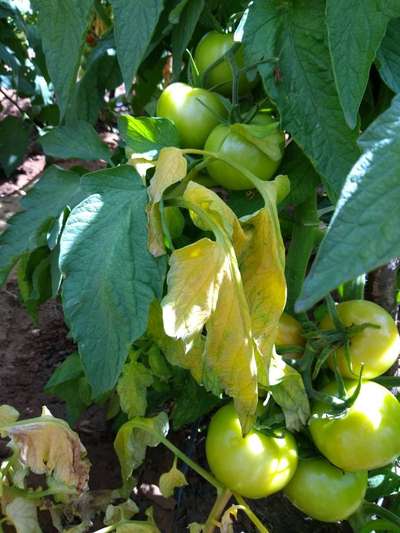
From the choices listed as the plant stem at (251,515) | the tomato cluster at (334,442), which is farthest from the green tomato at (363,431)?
the plant stem at (251,515)

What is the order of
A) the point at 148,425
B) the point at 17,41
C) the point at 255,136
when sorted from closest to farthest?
1. the point at 255,136
2. the point at 148,425
3. the point at 17,41

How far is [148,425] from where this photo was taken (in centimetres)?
71

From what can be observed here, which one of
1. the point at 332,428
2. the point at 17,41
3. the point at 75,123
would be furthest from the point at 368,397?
the point at 17,41

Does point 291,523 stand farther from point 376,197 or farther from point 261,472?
point 376,197

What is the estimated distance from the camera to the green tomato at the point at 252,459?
0.64 metres

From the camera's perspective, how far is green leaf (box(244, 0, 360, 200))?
1.75ft

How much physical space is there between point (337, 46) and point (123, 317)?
259 mm

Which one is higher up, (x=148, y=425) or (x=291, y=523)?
(x=148, y=425)

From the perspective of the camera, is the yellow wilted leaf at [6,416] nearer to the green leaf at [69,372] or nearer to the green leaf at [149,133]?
the green leaf at [69,372]

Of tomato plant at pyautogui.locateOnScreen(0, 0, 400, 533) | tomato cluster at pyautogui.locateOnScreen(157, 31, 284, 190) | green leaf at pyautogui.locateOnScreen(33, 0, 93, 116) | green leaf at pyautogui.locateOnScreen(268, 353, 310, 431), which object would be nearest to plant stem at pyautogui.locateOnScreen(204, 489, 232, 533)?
tomato plant at pyautogui.locateOnScreen(0, 0, 400, 533)

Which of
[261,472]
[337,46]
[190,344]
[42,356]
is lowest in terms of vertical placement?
[42,356]

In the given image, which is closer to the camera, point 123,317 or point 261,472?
point 123,317

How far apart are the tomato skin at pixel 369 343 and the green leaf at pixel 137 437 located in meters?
0.20

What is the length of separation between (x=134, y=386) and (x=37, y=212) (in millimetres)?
222
